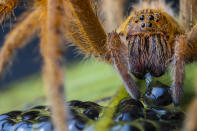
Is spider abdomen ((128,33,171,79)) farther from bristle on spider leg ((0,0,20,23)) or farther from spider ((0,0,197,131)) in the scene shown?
bristle on spider leg ((0,0,20,23))

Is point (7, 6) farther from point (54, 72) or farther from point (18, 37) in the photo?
point (54, 72)

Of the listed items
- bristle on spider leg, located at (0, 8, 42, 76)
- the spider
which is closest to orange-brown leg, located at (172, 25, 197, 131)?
the spider

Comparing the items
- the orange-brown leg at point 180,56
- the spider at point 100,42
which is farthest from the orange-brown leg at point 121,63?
the orange-brown leg at point 180,56

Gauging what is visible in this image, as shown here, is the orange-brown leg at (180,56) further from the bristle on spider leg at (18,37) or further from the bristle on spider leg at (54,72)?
the bristle on spider leg at (18,37)

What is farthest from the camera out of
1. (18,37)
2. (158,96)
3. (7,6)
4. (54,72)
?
(18,37)

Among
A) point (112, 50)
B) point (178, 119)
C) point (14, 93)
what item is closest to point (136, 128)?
point (178, 119)

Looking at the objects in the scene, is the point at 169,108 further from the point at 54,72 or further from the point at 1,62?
the point at 1,62

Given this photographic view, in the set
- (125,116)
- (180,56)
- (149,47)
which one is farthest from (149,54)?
(125,116)
